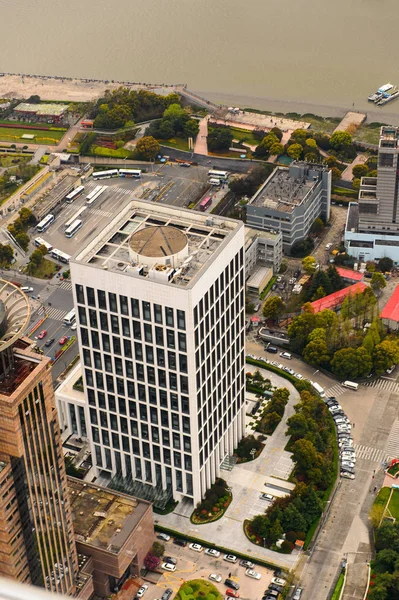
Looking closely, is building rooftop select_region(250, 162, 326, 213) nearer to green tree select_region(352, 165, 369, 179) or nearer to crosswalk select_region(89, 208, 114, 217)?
green tree select_region(352, 165, 369, 179)

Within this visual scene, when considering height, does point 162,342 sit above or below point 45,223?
below

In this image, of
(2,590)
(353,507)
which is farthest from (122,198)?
(2,590)

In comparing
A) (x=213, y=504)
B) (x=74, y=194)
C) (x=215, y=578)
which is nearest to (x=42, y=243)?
(x=74, y=194)

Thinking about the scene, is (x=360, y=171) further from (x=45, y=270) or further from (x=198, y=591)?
(x=198, y=591)

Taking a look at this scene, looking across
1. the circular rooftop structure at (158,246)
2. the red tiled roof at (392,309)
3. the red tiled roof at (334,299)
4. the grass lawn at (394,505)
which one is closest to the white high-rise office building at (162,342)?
the circular rooftop structure at (158,246)

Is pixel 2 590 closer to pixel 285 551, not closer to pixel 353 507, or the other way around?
pixel 285 551

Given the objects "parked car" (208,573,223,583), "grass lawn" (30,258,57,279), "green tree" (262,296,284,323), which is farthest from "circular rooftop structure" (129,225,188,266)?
"grass lawn" (30,258,57,279)

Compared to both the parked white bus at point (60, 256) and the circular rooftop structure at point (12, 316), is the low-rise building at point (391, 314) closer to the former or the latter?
the parked white bus at point (60, 256)
